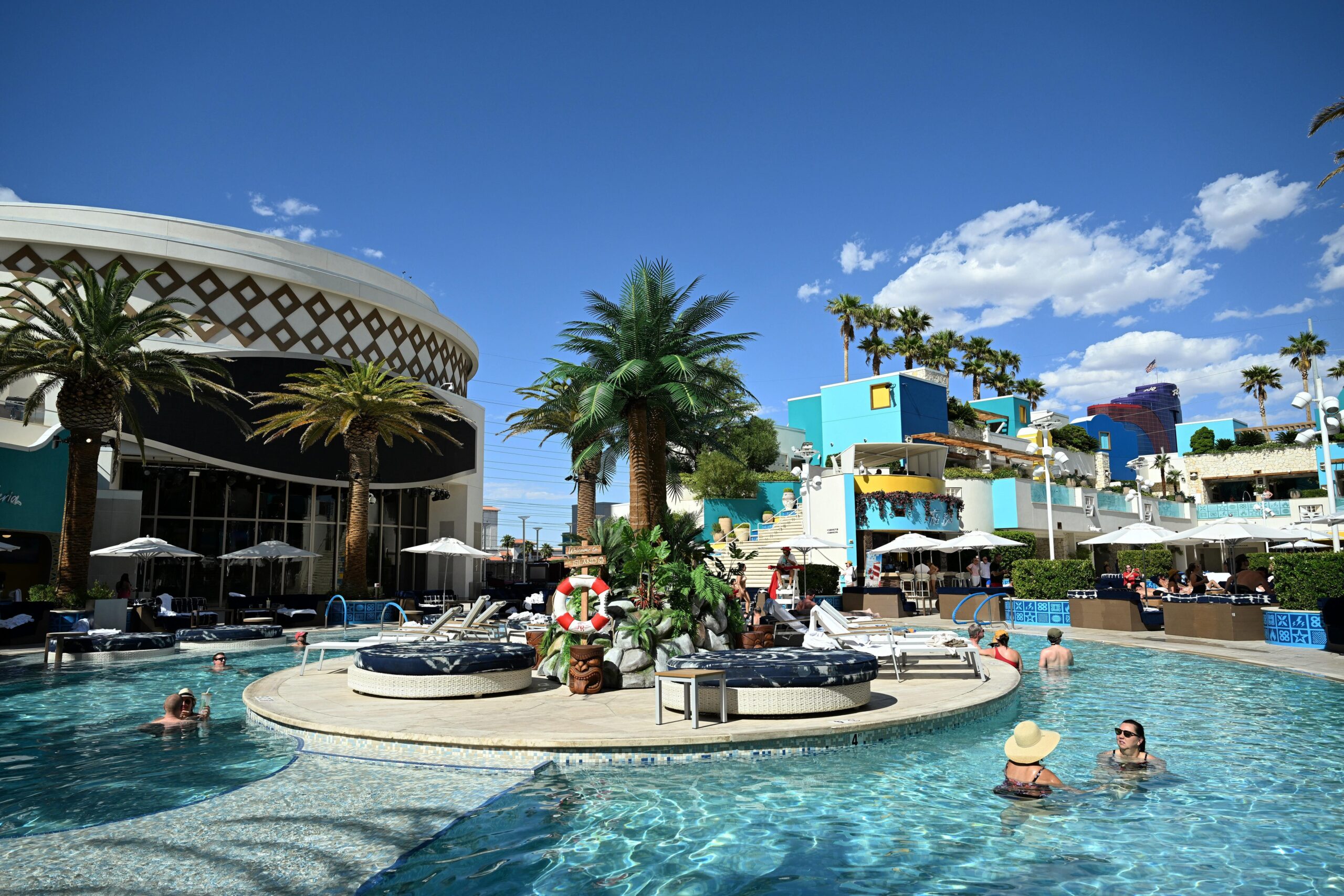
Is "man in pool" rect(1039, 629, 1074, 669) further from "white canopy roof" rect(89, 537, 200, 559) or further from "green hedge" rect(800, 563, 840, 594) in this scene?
"white canopy roof" rect(89, 537, 200, 559)

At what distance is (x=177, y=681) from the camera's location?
44.1ft

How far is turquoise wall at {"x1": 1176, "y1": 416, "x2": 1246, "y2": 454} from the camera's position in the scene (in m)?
61.2

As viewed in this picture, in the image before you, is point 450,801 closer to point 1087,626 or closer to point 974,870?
point 974,870

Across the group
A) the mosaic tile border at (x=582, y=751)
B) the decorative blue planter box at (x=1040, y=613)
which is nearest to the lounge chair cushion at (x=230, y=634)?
the mosaic tile border at (x=582, y=751)

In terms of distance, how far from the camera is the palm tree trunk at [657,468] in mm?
15422

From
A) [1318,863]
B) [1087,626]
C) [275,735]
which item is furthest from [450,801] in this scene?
[1087,626]

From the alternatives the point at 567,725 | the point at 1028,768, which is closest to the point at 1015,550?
the point at 1028,768

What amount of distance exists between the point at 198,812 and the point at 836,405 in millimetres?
40379

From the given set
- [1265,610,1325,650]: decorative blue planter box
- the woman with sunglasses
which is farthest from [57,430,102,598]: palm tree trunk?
[1265,610,1325,650]: decorative blue planter box

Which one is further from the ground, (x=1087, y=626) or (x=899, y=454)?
(x=899, y=454)

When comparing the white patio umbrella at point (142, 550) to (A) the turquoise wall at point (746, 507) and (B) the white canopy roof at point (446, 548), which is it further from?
(A) the turquoise wall at point (746, 507)

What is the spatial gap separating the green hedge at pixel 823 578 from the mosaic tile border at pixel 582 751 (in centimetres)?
2070

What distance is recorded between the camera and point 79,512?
19.5 m

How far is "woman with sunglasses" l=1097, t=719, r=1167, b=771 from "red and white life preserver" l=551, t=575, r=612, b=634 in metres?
5.95
